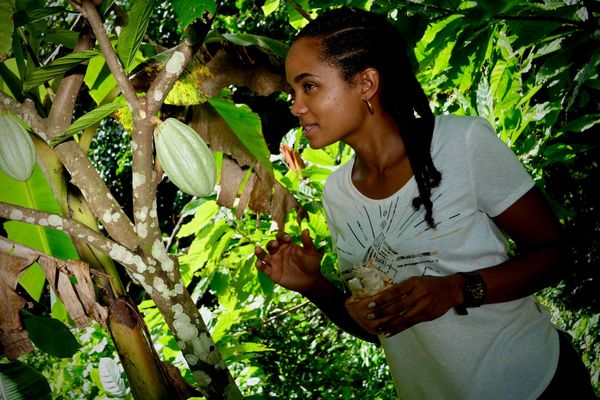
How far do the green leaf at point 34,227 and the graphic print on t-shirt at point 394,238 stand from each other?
86 centimetres

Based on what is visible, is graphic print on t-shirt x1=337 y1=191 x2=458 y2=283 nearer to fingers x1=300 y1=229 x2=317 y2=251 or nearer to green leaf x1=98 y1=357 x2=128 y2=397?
fingers x1=300 y1=229 x2=317 y2=251

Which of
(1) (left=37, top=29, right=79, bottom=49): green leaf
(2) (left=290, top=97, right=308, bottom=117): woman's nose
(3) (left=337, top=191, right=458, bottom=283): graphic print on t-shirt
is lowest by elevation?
(3) (left=337, top=191, right=458, bottom=283): graphic print on t-shirt

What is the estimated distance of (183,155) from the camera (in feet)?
3.72

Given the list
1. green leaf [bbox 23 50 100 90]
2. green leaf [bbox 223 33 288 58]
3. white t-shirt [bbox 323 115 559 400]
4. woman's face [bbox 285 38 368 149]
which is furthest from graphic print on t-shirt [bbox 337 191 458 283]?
green leaf [bbox 23 50 100 90]

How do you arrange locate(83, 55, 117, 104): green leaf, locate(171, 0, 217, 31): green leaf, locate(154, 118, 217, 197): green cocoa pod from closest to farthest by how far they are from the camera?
locate(171, 0, 217, 31): green leaf < locate(154, 118, 217, 197): green cocoa pod < locate(83, 55, 117, 104): green leaf

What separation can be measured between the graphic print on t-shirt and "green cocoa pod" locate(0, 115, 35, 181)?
0.77 meters

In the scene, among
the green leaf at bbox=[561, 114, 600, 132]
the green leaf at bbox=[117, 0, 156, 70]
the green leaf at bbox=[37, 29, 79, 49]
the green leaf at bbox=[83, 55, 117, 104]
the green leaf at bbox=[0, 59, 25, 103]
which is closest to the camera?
the green leaf at bbox=[117, 0, 156, 70]

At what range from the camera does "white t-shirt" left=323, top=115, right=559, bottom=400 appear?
3.95ft

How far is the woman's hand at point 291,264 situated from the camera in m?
1.41

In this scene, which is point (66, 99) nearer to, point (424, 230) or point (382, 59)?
point (382, 59)

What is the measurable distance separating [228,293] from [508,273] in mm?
1776

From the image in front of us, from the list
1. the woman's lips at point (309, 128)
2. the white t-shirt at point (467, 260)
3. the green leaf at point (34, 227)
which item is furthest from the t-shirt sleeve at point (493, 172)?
the green leaf at point (34, 227)

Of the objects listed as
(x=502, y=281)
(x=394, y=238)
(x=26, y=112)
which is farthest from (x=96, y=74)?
(x=502, y=281)

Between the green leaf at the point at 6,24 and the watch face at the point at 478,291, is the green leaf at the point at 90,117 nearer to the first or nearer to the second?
the green leaf at the point at 6,24
